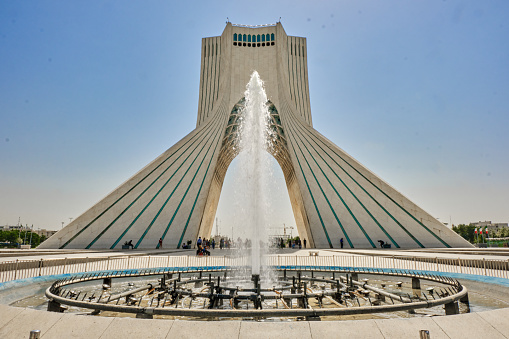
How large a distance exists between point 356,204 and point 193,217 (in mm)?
8741

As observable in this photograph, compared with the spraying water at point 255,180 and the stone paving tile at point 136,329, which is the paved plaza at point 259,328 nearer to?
the stone paving tile at point 136,329

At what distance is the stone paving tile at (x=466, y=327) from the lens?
2561 millimetres

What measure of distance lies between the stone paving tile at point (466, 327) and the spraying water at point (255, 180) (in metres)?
4.43

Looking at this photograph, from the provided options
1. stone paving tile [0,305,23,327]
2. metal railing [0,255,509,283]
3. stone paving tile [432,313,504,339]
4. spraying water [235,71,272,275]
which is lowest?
metal railing [0,255,509,283]

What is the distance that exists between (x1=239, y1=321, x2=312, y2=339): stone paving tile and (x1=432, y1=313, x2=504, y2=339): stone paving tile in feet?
3.67

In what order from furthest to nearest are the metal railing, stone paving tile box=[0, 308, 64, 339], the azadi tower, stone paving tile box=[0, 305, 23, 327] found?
the azadi tower, the metal railing, stone paving tile box=[0, 305, 23, 327], stone paving tile box=[0, 308, 64, 339]

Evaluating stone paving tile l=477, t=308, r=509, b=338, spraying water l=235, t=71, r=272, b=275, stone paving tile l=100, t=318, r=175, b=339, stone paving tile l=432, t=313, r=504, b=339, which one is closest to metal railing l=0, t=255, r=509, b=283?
spraying water l=235, t=71, r=272, b=275

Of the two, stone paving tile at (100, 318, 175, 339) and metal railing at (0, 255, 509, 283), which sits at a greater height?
stone paving tile at (100, 318, 175, 339)

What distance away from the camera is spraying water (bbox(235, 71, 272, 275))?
7.38 meters

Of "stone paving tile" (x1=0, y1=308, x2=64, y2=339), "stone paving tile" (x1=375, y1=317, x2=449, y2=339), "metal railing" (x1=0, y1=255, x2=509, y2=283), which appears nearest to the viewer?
"stone paving tile" (x1=375, y1=317, x2=449, y2=339)

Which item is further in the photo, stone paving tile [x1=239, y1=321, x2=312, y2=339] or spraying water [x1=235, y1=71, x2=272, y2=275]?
spraying water [x1=235, y1=71, x2=272, y2=275]

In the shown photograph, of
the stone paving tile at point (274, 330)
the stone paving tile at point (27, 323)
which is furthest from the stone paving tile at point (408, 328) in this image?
the stone paving tile at point (27, 323)

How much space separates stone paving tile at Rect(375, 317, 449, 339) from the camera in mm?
2512

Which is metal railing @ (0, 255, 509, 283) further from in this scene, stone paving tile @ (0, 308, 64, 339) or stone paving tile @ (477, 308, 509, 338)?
stone paving tile @ (477, 308, 509, 338)
